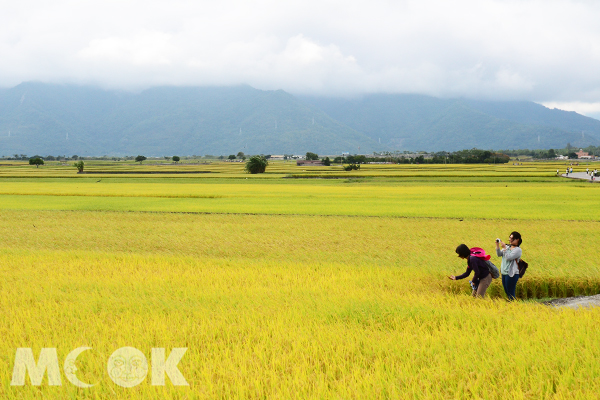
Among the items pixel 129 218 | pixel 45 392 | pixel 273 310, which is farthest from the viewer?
pixel 129 218

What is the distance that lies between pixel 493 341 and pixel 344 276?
4.77 m

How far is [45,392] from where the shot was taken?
4.68 m

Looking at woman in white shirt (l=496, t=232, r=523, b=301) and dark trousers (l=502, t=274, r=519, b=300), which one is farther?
dark trousers (l=502, t=274, r=519, b=300)

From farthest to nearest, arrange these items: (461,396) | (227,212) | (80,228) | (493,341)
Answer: (227,212)
(80,228)
(493,341)
(461,396)

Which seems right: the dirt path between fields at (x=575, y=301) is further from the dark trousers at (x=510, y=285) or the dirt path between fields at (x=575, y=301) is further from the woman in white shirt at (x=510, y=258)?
the woman in white shirt at (x=510, y=258)

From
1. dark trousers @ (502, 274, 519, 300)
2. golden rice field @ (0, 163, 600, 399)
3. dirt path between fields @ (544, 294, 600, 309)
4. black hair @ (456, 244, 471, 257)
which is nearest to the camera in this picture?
golden rice field @ (0, 163, 600, 399)

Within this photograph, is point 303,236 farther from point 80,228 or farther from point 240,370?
point 240,370

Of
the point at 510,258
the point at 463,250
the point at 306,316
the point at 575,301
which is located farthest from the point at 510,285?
the point at 306,316

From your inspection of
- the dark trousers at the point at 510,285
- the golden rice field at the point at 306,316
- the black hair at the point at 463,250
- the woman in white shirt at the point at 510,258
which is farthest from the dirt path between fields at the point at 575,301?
the black hair at the point at 463,250

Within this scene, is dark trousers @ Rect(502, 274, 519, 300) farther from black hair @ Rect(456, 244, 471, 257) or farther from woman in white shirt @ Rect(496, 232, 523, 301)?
black hair @ Rect(456, 244, 471, 257)

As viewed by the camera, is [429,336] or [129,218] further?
[129,218]

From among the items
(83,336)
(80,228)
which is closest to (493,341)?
(83,336)

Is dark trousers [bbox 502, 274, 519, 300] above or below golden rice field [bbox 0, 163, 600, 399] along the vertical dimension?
above

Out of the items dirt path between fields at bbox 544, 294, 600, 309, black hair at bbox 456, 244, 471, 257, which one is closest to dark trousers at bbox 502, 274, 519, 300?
dirt path between fields at bbox 544, 294, 600, 309
